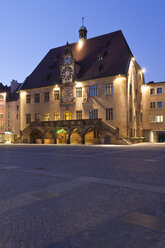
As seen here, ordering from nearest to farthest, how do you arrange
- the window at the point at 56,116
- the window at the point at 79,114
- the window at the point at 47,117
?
the window at the point at 79,114, the window at the point at 56,116, the window at the point at 47,117

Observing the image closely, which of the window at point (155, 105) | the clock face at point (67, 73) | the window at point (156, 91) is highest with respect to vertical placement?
the clock face at point (67, 73)

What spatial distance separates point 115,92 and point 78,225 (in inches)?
1371

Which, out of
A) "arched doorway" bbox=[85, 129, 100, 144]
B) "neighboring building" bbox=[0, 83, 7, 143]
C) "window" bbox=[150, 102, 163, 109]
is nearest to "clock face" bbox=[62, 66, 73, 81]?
"arched doorway" bbox=[85, 129, 100, 144]

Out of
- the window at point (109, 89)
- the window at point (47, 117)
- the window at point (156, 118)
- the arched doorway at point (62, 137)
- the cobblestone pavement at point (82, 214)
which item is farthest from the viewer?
the window at point (47, 117)

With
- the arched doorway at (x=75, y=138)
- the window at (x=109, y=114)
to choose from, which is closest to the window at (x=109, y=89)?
the window at (x=109, y=114)

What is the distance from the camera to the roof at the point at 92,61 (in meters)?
38.4

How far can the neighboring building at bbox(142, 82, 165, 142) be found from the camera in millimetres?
43250

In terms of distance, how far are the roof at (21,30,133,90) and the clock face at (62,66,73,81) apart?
153cm

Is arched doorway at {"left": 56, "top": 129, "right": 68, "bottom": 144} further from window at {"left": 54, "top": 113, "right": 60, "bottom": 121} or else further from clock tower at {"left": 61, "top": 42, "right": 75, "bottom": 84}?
clock tower at {"left": 61, "top": 42, "right": 75, "bottom": 84}

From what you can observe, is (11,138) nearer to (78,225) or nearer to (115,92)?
(115,92)

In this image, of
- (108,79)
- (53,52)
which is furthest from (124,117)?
(53,52)

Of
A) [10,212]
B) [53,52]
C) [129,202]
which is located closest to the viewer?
[10,212]

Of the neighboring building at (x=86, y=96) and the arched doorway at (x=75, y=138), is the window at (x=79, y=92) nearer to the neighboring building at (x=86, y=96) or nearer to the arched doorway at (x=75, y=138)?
the neighboring building at (x=86, y=96)

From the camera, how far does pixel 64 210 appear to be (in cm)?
403
